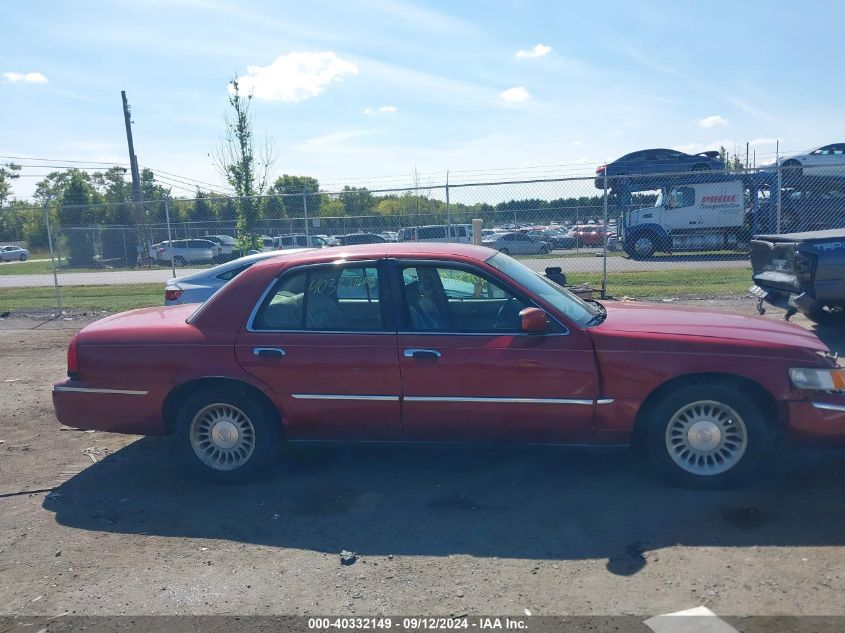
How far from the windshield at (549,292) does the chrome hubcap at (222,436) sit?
→ 6.88 feet

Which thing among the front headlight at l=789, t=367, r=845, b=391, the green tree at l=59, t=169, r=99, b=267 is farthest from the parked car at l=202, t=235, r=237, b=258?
the front headlight at l=789, t=367, r=845, b=391

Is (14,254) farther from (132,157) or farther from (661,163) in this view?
(661,163)

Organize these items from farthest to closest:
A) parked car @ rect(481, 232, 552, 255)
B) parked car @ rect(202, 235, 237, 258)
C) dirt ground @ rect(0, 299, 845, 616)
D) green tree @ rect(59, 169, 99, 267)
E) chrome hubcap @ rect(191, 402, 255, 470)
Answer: green tree @ rect(59, 169, 99, 267), parked car @ rect(202, 235, 237, 258), parked car @ rect(481, 232, 552, 255), chrome hubcap @ rect(191, 402, 255, 470), dirt ground @ rect(0, 299, 845, 616)

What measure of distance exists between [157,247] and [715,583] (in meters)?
22.6

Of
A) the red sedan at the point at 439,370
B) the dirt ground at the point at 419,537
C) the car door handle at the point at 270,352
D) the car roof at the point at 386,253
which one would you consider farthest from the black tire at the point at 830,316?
the car door handle at the point at 270,352

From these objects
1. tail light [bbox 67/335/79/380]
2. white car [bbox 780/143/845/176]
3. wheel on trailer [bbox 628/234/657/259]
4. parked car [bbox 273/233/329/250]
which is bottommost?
wheel on trailer [bbox 628/234/657/259]

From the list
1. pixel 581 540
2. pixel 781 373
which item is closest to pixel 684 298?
pixel 781 373

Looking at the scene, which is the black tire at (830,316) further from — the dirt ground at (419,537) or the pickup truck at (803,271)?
the dirt ground at (419,537)

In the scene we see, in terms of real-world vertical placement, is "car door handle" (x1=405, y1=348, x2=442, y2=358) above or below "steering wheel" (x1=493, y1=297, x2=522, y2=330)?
below

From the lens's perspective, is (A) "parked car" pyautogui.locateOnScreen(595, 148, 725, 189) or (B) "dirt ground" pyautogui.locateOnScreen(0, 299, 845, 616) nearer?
(B) "dirt ground" pyautogui.locateOnScreen(0, 299, 845, 616)

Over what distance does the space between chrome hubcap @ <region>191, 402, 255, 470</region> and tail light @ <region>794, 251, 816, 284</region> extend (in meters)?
6.41

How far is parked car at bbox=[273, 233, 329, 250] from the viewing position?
15.8 metres

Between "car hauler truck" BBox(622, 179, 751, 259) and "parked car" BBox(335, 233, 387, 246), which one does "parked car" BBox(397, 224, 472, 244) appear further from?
"car hauler truck" BBox(622, 179, 751, 259)

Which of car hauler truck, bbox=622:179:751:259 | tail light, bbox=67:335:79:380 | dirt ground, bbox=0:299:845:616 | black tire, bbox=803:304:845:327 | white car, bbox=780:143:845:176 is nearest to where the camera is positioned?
dirt ground, bbox=0:299:845:616
